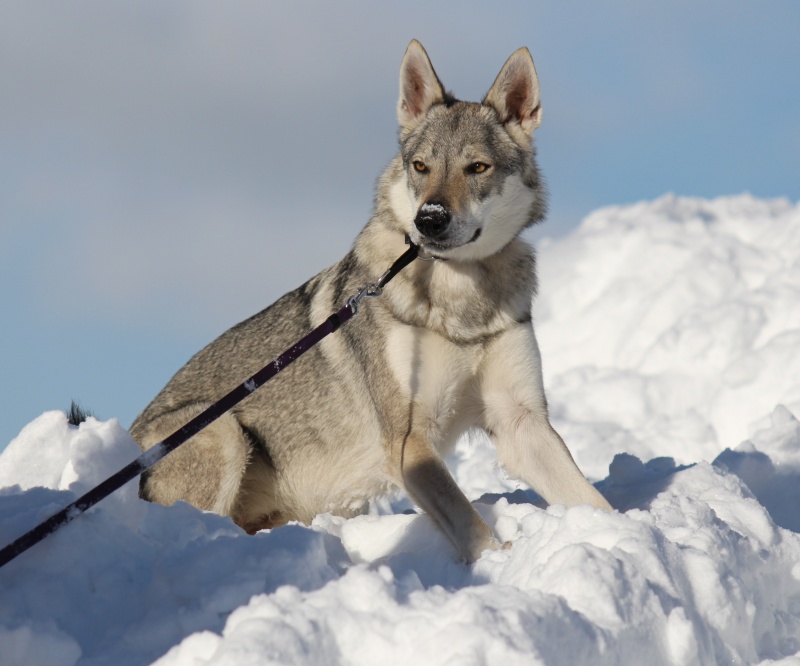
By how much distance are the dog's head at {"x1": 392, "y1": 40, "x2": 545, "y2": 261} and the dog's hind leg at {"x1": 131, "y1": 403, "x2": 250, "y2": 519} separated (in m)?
1.65

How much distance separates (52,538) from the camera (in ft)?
12.7

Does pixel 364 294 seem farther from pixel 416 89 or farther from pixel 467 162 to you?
pixel 416 89

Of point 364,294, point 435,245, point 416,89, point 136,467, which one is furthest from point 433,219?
point 136,467

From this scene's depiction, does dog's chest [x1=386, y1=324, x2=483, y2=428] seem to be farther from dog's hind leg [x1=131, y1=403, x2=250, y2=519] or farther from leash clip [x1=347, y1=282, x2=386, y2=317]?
dog's hind leg [x1=131, y1=403, x2=250, y2=519]

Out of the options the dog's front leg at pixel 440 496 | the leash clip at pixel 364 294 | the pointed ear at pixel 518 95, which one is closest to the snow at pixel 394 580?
the dog's front leg at pixel 440 496

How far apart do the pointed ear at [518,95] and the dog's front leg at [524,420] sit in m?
1.22

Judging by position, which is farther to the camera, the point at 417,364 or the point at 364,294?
the point at 417,364

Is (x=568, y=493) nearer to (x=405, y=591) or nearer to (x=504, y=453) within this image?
(x=504, y=453)

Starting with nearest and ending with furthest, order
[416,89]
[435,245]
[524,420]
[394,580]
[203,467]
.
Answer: [394,580] → [435,245] → [524,420] → [203,467] → [416,89]

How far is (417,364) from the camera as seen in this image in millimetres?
5516

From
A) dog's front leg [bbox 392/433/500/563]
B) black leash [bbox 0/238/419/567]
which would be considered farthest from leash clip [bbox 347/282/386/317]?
dog's front leg [bbox 392/433/500/563]

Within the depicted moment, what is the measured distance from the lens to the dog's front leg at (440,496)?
4.85m

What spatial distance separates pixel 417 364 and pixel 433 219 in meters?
0.85

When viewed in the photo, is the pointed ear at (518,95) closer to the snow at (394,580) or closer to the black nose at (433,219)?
the black nose at (433,219)
